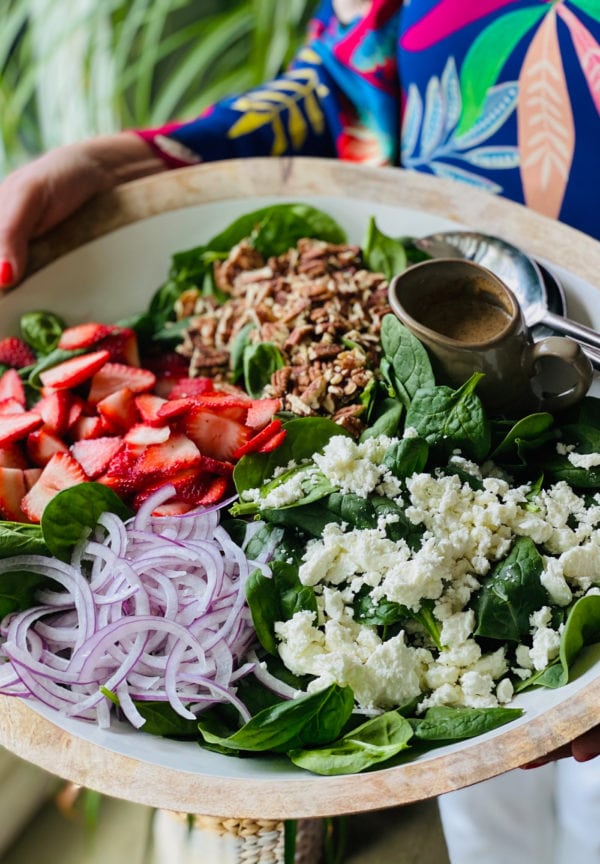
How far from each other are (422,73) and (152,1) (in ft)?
5.31

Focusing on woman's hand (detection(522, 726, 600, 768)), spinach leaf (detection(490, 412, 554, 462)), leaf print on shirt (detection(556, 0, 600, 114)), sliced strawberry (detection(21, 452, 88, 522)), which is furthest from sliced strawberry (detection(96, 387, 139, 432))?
leaf print on shirt (detection(556, 0, 600, 114))

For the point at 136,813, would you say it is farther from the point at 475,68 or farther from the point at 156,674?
the point at 475,68

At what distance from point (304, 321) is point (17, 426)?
0.57 m

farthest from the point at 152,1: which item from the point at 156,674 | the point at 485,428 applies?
the point at 156,674

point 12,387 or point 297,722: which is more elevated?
point 12,387

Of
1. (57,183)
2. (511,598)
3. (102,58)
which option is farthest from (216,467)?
(102,58)

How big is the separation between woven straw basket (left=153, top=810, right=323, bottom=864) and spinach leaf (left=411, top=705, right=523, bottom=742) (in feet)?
1.21

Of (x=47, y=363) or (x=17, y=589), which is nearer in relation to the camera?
(x=17, y=589)

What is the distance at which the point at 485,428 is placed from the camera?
4.98 feet

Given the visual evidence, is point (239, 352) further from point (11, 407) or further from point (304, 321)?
point (11, 407)

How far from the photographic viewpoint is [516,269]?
1830 millimetres

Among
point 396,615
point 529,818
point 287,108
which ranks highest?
point 287,108

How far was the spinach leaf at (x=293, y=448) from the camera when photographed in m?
1.58

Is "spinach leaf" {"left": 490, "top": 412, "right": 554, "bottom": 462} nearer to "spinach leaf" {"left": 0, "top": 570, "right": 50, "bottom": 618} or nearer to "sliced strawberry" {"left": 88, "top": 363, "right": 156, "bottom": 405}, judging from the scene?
"sliced strawberry" {"left": 88, "top": 363, "right": 156, "bottom": 405}
